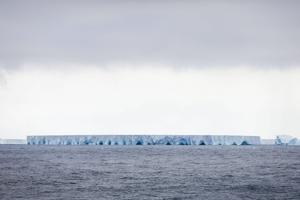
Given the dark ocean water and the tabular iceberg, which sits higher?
the tabular iceberg

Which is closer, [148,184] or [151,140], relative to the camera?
[148,184]

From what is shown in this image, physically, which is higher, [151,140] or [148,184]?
[151,140]

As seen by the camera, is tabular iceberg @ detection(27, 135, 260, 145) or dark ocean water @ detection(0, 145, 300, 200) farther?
tabular iceberg @ detection(27, 135, 260, 145)

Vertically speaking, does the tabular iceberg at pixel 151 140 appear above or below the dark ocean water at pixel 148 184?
above

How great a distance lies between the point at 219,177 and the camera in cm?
5184

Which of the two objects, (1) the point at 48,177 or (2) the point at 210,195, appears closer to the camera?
(2) the point at 210,195

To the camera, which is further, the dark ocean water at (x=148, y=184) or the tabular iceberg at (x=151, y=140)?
the tabular iceberg at (x=151, y=140)

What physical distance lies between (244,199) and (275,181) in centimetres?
1131

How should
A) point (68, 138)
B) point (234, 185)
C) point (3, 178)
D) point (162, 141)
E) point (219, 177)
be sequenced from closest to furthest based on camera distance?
point (234, 185) → point (3, 178) → point (219, 177) → point (162, 141) → point (68, 138)

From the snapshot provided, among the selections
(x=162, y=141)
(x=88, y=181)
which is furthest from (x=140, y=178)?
(x=162, y=141)

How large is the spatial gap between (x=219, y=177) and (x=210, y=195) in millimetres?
13328

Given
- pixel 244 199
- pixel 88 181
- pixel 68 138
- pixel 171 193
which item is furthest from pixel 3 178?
pixel 68 138

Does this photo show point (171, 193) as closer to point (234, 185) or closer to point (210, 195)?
point (210, 195)

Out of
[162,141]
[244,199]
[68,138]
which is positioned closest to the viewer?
[244,199]
